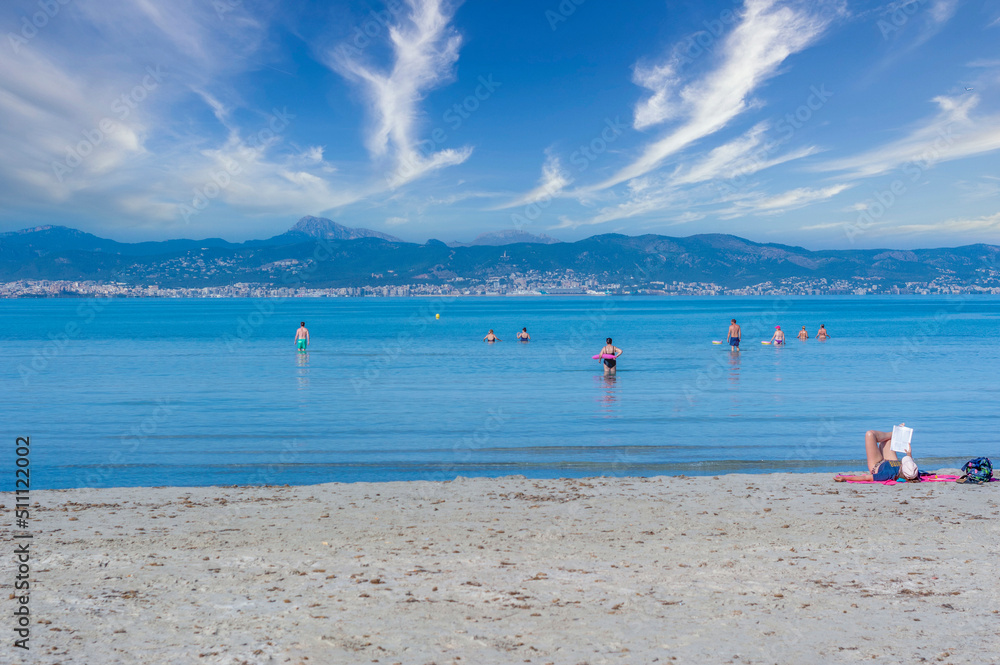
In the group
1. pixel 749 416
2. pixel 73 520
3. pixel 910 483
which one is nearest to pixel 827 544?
pixel 910 483

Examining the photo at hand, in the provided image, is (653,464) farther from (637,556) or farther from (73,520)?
(73,520)

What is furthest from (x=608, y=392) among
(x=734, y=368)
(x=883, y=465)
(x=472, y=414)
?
(x=883, y=465)

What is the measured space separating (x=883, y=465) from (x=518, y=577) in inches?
367

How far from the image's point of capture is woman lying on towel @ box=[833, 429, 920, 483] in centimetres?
1418

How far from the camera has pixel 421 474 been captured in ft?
54.2

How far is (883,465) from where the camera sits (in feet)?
46.8

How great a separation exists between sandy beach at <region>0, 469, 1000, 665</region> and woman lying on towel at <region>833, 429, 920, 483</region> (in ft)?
2.12

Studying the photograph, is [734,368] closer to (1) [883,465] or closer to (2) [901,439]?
(1) [883,465]

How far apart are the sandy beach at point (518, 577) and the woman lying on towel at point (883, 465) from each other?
0.65m

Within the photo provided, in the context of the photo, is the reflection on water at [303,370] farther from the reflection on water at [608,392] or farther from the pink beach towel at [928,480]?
the pink beach towel at [928,480]

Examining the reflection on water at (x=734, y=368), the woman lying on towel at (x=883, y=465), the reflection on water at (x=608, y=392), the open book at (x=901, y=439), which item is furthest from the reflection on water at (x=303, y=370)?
the open book at (x=901, y=439)

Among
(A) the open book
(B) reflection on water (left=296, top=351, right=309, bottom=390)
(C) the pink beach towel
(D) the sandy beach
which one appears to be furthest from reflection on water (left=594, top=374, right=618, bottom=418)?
(B) reflection on water (left=296, top=351, right=309, bottom=390)

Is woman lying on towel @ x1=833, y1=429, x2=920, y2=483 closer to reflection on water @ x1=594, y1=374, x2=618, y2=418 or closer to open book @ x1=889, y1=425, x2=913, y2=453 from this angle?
open book @ x1=889, y1=425, x2=913, y2=453

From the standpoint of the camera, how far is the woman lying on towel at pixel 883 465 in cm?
1418
